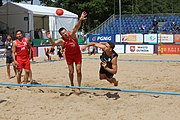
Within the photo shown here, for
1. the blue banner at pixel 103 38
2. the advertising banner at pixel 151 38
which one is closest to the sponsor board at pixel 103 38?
the blue banner at pixel 103 38

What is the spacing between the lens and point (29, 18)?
25422mm

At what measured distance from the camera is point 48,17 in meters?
28.4

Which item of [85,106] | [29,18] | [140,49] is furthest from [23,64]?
[29,18]

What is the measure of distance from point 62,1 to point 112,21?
51.5ft

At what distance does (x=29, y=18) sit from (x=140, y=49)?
936cm

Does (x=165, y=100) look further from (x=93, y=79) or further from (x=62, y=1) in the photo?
(x=62, y=1)

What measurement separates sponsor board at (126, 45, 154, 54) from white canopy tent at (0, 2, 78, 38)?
24.1 feet

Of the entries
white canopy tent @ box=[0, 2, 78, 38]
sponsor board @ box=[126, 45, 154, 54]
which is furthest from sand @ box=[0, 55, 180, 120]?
white canopy tent @ box=[0, 2, 78, 38]

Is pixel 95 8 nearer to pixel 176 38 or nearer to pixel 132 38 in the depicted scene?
pixel 132 38

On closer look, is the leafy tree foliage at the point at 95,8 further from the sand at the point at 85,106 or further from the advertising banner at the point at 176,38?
the sand at the point at 85,106

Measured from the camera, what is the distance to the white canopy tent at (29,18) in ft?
84.2

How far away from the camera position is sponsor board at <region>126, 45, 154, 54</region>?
21422mm

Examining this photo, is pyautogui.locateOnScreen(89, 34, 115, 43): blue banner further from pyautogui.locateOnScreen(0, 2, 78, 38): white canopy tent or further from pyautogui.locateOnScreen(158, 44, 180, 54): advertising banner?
pyautogui.locateOnScreen(158, 44, 180, 54): advertising banner

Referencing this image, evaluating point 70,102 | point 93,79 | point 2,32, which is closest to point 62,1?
point 2,32
